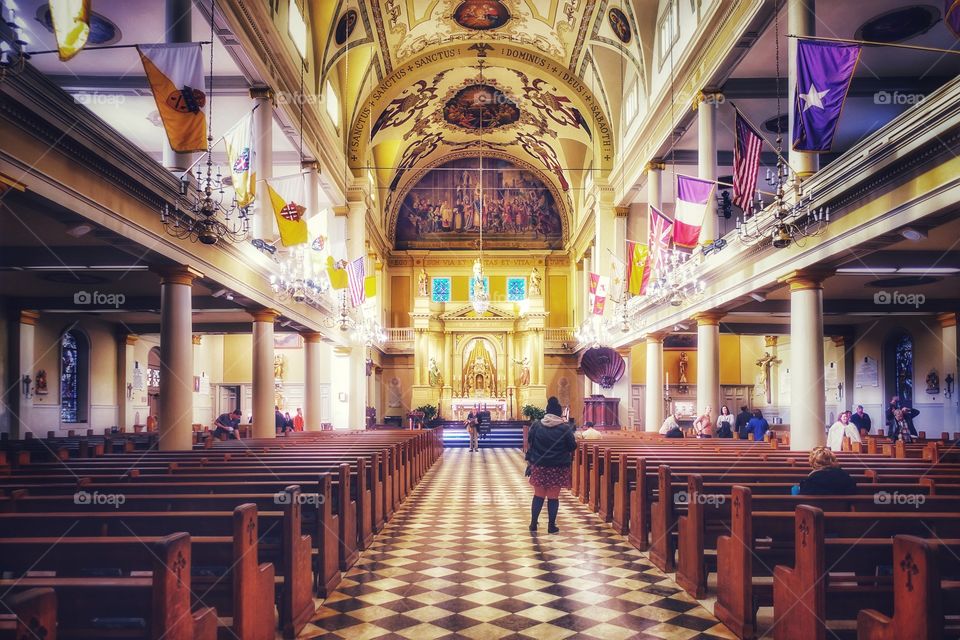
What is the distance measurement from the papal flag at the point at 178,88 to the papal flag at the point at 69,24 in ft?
7.07

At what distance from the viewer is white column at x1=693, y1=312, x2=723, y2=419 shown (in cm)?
1541

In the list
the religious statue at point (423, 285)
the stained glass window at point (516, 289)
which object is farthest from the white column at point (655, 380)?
the stained glass window at point (516, 289)

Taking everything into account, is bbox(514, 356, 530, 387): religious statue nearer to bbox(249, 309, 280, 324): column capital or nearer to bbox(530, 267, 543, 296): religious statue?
bbox(530, 267, 543, 296): religious statue

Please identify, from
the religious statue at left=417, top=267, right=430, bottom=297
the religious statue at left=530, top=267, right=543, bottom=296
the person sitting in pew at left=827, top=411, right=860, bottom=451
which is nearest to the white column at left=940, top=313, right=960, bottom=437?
the person sitting in pew at left=827, top=411, right=860, bottom=451

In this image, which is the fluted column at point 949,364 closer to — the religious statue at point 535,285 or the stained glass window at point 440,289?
the religious statue at point 535,285

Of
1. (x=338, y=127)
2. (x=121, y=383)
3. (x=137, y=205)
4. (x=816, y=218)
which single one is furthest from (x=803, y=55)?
(x=121, y=383)

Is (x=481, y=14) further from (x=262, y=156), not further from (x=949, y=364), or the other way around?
(x=949, y=364)

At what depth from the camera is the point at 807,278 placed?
10.8m

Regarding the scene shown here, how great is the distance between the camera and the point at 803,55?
27.5 ft

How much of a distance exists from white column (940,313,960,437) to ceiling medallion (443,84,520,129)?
711 inches

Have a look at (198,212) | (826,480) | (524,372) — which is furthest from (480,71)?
(826,480)

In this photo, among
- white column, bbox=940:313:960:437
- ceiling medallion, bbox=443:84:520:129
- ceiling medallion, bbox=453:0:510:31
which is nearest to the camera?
white column, bbox=940:313:960:437

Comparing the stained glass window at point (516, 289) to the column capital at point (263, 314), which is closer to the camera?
the column capital at point (263, 314)

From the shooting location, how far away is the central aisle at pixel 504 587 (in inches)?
210
